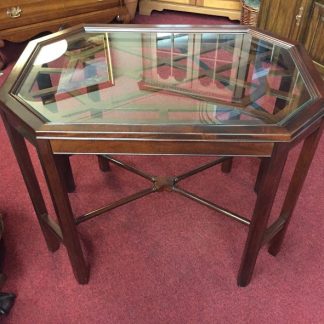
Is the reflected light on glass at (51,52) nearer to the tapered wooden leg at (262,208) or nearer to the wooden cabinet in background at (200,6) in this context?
the tapered wooden leg at (262,208)

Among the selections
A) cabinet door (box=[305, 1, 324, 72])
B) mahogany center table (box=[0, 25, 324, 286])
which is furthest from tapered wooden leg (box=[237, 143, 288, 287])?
cabinet door (box=[305, 1, 324, 72])

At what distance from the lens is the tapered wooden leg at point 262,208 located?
790mm

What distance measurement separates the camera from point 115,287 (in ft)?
3.67

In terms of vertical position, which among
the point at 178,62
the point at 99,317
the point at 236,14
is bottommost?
the point at 99,317

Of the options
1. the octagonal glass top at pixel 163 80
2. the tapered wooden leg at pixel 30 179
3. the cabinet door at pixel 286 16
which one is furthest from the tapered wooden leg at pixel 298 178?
the cabinet door at pixel 286 16

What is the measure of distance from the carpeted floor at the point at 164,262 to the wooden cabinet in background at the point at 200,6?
5.74ft

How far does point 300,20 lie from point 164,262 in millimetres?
1553

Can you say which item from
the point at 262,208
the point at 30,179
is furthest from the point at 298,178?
the point at 30,179

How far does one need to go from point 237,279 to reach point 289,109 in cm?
57

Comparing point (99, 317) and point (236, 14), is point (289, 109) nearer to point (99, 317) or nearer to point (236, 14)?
point (99, 317)

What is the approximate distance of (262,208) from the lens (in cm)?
89

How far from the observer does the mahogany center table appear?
0.77 m

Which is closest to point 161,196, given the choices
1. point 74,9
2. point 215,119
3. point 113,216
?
point 113,216

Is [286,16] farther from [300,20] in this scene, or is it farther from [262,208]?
[262,208]
